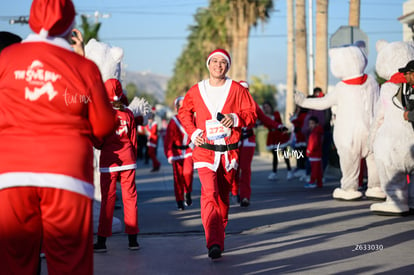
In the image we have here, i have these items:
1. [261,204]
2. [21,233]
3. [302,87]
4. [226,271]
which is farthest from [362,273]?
[302,87]

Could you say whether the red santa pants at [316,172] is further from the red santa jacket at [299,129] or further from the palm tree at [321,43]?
the palm tree at [321,43]

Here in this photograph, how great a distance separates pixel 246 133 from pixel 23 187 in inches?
333

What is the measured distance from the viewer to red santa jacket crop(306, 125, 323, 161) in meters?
14.7

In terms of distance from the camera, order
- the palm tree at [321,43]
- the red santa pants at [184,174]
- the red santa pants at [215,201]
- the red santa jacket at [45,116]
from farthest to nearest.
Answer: the palm tree at [321,43], the red santa pants at [184,174], the red santa pants at [215,201], the red santa jacket at [45,116]

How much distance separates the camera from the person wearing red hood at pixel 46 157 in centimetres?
388

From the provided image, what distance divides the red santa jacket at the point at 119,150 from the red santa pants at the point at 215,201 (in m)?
0.95

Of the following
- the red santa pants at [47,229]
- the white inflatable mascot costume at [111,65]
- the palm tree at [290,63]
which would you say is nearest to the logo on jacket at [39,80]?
the red santa pants at [47,229]

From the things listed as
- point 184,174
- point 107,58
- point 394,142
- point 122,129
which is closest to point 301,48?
point 184,174

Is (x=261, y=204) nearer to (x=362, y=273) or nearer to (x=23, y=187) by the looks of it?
(x=362, y=273)

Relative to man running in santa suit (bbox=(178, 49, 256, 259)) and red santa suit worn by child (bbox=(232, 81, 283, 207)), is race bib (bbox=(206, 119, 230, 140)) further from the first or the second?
red santa suit worn by child (bbox=(232, 81, 283, 207))

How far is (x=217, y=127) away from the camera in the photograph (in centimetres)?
734

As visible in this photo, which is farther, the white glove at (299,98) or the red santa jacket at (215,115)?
the white glove at (299,98)

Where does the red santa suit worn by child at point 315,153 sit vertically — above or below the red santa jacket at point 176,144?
below

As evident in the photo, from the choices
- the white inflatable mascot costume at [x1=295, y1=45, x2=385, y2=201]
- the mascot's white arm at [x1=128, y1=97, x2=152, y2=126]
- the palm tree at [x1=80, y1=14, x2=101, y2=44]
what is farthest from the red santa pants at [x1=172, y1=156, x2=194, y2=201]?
the palm tree at [x1=80, y1=14, x2=101, y2=44]
